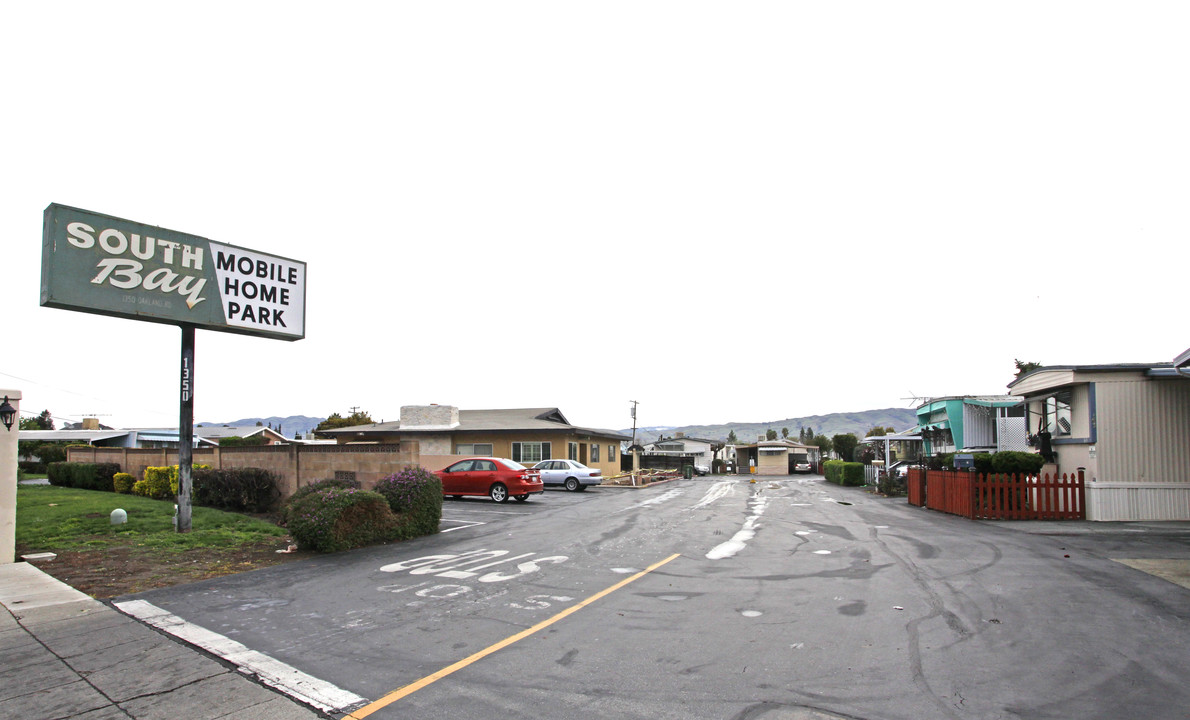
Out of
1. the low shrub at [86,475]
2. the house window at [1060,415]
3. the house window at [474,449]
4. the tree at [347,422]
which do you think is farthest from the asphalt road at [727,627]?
the tree at [347,422]

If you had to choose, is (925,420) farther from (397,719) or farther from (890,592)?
(397,719)

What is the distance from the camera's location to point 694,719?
14.5 feet

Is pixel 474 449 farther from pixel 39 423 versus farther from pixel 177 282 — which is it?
pixel 39 423

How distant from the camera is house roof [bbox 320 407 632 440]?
37844 mm

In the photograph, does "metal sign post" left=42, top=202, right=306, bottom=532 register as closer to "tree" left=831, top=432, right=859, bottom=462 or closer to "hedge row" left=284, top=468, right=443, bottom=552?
"hedge row" left=284, top=468, right=443, bottom=552

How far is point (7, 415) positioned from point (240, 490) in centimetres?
887

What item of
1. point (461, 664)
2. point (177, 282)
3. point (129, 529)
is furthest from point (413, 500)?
point (461, 664)

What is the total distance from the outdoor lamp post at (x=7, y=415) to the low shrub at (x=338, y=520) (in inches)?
164

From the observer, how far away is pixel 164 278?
1308 centimetres

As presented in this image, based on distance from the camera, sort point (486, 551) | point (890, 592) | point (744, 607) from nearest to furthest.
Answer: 1. point (744, 607)
2. point (890, 592)
3. point (486, 551)

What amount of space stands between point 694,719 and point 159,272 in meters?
12.9

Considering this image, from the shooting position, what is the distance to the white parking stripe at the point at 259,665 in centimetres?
486

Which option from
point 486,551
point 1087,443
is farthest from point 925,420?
point 486,551

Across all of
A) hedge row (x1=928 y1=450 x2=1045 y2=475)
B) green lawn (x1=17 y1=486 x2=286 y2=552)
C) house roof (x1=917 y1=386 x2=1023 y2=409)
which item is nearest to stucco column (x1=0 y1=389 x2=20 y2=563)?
green lawn (x1=17 y1=486 x2=286 y2=552)
